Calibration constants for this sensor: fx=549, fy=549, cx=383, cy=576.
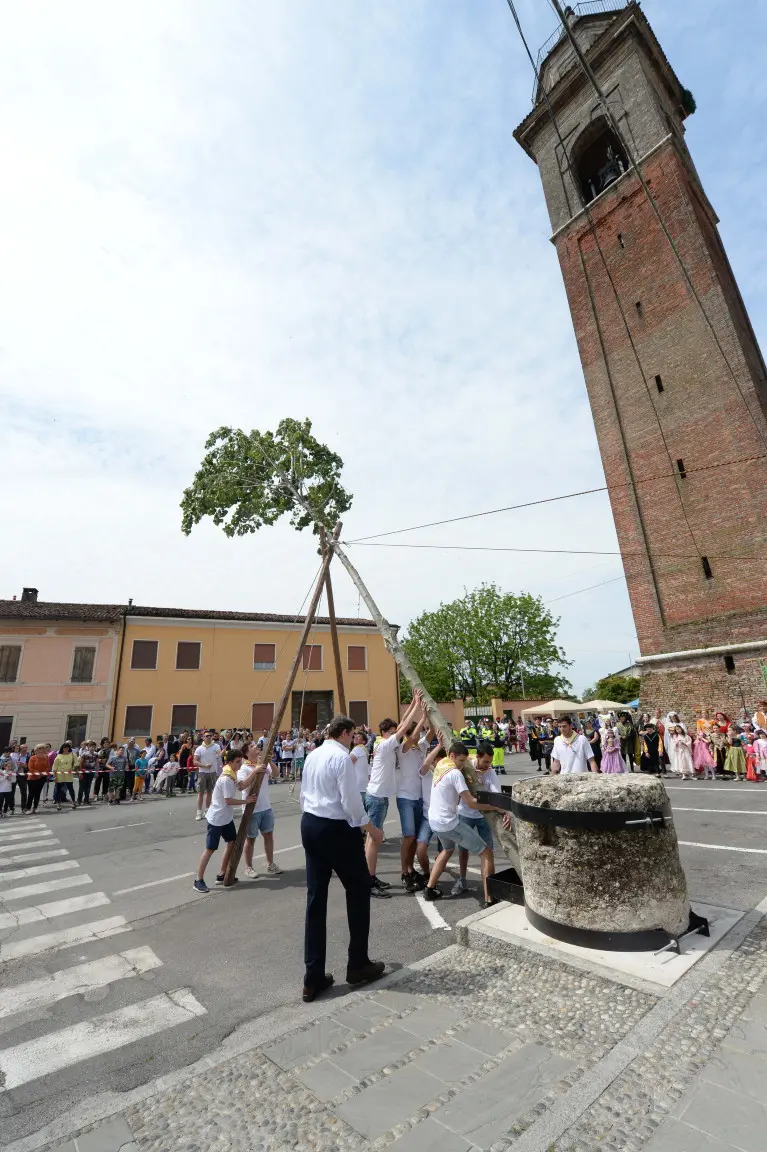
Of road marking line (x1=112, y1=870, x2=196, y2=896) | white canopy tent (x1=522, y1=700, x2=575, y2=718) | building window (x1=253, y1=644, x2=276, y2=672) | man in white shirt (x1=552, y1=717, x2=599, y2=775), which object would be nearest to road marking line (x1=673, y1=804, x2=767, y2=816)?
man in white shirt (x1=552, y1=717, x2=599, y2=775)

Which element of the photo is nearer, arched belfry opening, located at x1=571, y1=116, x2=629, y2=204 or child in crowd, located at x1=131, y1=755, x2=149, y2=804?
child in crowd, located at x1=131, y1=755, x2=149, y2=804

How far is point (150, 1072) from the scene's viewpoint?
9.95ft

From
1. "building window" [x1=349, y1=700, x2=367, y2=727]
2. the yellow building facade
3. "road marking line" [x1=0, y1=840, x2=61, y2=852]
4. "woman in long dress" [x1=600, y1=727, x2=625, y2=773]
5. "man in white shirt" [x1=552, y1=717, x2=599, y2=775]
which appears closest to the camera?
"man in white shirt" [x1=552, y1=717, x2=599, y2=775]

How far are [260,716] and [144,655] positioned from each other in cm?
654

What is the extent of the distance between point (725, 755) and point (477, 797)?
12.6 meters

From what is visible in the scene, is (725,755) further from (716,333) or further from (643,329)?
(643,329)

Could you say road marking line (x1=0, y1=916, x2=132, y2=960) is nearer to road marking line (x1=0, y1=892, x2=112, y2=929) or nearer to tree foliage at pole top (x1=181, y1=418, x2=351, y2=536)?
road marking line (x1=0, y1=892, x2=112, y2=929)

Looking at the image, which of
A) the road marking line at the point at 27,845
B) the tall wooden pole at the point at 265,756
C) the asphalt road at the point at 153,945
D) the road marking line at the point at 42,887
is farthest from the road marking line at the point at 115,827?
the tall wooden pole at the point at 265,756

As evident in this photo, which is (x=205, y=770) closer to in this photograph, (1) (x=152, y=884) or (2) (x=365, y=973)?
(1) (x=152, y=884)

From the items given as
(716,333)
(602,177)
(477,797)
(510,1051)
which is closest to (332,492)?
(477,797)

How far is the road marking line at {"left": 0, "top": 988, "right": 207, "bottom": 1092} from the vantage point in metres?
3.15

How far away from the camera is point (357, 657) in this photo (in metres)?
32.2

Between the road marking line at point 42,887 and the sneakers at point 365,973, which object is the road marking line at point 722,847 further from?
the road marking line at point 42,887

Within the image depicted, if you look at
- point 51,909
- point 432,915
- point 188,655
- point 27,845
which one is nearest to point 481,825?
point 432,915
